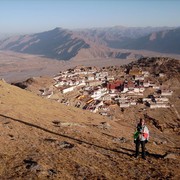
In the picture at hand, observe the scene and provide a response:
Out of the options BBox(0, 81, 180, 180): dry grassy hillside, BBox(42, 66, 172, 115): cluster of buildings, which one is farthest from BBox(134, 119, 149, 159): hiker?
BBox(42, 66, 172, 115): cluster of buildings

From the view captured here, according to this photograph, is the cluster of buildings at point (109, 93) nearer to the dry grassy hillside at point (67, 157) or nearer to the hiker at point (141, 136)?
the dry grassy hillside at point (67, 157)


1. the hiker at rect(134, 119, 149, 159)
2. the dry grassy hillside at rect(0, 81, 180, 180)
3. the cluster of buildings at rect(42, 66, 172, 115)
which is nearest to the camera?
the dry grassy hillside at rect(0, 81, 180, 180)

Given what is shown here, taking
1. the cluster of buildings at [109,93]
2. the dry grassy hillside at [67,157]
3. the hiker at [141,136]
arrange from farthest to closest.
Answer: the cluster of buildings at [109,93] → the hiker at [141,136] → the dry grassy hillside at [67,157]

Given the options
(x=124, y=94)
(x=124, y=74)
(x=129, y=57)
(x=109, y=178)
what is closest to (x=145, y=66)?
(x=124, y=74)

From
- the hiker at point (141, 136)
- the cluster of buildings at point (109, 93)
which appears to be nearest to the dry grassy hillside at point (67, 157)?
the hiker at point (141, 136)

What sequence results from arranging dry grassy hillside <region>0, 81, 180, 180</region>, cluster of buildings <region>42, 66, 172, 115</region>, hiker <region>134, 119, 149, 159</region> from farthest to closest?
cluster of buildings <region>42, 66, 172, 115</region>, hiker <region>134, 119, 149, 159</region>, dry grassy hillside <region>0, 81, 180, 180</region>

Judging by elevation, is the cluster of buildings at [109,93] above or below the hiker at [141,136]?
below

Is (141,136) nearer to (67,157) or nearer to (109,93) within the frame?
(67,157)

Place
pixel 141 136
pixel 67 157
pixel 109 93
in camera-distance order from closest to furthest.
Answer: pixel 67 157
pixel 141 136
pixel 109 93

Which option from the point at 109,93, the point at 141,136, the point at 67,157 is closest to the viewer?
the point at 67,157

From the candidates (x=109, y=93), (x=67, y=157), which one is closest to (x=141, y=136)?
(x=67, y=157)

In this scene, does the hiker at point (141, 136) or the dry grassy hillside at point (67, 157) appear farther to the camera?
the hiker at point (141, 136)

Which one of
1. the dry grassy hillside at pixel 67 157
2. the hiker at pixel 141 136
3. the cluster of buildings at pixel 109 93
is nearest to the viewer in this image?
the dry grassy hillside at pixel 67 157

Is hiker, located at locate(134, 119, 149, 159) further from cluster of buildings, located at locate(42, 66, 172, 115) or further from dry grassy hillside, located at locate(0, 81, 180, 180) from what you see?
cluster of buildings, located at locate(42, 66, 172, 115)
